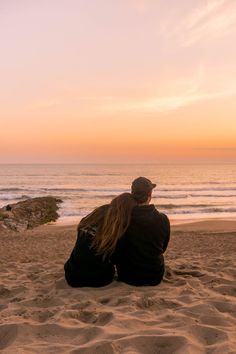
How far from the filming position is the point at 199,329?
3.57 m

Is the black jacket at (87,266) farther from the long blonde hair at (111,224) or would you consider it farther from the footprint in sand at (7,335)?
the footprint in sand at (7,335)

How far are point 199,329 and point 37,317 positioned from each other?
1657mm

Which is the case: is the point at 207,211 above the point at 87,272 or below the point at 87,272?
below

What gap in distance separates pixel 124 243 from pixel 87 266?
22.2 inches

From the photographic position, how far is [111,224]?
5059mm

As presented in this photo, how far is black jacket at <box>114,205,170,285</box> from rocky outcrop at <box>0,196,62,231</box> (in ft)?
43.7

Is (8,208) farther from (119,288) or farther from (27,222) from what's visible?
(119,288)

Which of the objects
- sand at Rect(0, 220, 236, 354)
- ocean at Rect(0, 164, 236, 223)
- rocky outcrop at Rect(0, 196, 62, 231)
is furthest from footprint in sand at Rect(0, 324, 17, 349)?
ocean at Rect(0, 164, 236, 223)

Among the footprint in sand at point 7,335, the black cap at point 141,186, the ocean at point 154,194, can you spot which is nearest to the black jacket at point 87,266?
the black cap at point 141,186

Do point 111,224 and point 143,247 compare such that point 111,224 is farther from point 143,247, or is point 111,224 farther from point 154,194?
point 154,194

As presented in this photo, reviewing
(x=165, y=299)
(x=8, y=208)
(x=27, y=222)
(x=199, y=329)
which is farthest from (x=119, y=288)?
(x=8, y=208)

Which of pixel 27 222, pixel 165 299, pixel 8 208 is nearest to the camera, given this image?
pixel 165 299

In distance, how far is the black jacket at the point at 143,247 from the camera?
5.19m

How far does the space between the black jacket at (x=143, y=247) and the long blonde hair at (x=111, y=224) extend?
0.12m
